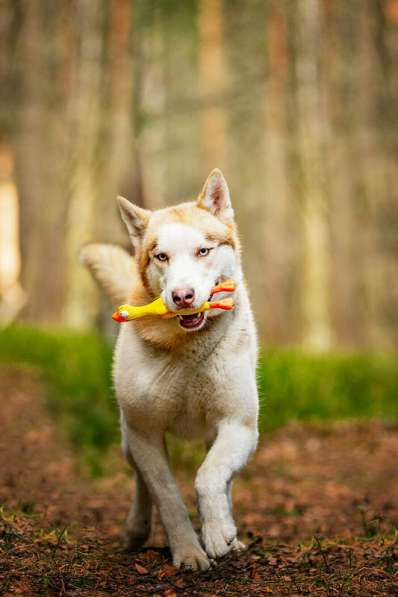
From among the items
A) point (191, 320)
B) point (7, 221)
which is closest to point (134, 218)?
A: point (191, 320)

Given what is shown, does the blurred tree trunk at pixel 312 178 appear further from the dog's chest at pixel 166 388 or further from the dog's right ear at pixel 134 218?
the dog's chest at pixel 166 388

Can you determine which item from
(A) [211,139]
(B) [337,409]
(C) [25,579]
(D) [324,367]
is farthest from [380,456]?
(A) [211,139]

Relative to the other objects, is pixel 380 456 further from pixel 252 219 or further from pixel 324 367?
pixel 252 219

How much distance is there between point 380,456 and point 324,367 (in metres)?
1.78

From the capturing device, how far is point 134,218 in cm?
413

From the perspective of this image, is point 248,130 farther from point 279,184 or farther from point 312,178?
point 312,178

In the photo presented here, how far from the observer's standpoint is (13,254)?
2077 cm

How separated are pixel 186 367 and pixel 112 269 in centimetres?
116

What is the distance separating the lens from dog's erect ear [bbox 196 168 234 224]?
13.4 feet

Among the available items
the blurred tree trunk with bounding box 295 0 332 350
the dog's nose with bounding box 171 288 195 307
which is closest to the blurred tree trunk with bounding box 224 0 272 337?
the blurred tree trunk with bounding box 295 0 332 350

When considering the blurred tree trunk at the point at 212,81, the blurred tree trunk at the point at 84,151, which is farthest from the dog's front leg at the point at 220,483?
the blurred tree trunk at the point at 212,81

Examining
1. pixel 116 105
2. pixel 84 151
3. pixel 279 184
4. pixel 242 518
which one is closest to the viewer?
pixel 242 518

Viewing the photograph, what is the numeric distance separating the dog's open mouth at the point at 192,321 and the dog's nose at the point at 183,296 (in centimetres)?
13

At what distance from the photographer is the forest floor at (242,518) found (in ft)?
11.5
